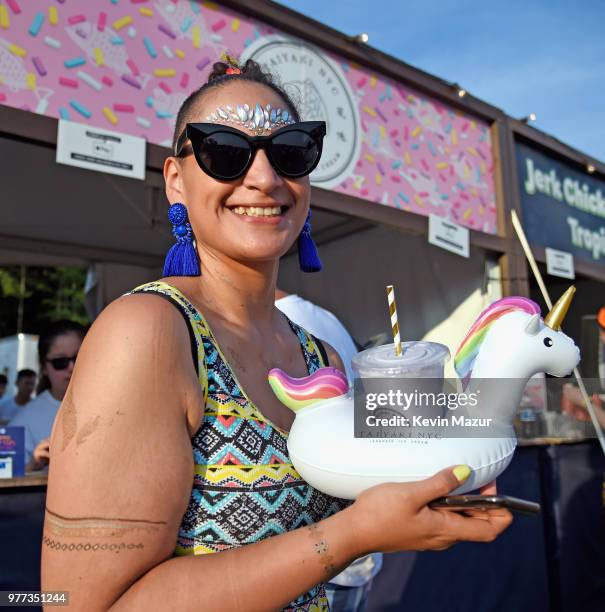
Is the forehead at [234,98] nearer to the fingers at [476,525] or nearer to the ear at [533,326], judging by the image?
the ear at [533,326]

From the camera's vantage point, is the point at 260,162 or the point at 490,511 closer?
the point at 490,511

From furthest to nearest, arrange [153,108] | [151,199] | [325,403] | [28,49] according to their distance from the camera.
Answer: [151,199] < [153,108] < [28,49] < [325,403]

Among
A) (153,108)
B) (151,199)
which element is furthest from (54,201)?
(153,108)

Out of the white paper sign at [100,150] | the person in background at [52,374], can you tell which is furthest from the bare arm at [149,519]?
the person in background at [52,374]

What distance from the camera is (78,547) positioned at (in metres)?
0.82

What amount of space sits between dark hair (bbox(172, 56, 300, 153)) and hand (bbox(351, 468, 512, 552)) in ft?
2.61

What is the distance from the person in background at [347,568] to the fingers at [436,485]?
0.68 metres

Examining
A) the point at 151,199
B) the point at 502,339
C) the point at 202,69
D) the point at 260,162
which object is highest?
the point at 202,69

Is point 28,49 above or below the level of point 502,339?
above

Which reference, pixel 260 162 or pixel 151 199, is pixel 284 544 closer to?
pixel 260 162

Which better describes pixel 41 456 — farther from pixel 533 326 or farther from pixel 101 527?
pixel 533 326

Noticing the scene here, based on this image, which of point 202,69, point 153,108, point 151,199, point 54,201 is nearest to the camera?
point 153,108

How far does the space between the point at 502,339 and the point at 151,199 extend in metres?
3.85

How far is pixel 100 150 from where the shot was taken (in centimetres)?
302
